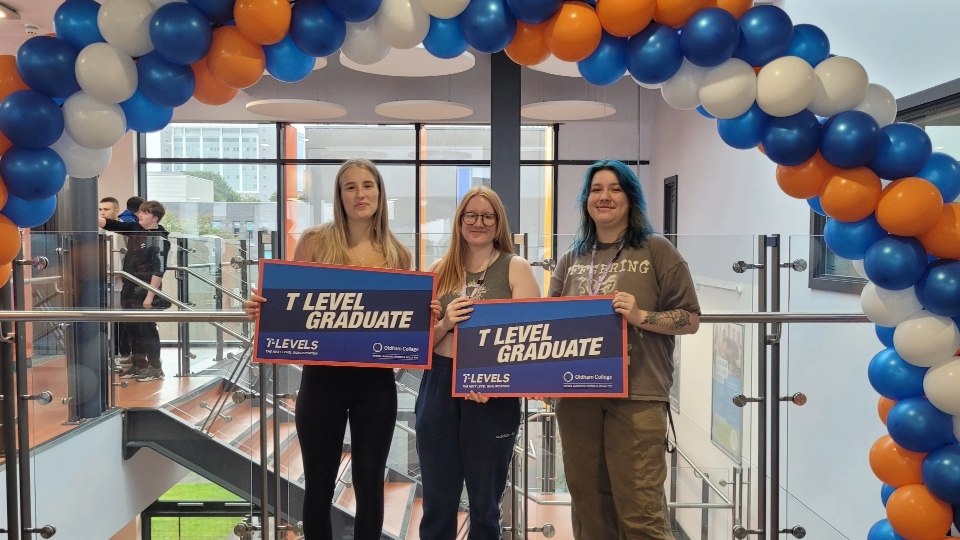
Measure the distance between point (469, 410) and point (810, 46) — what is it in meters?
1.48

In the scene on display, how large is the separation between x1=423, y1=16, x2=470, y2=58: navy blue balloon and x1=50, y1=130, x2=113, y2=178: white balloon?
1.06 metres

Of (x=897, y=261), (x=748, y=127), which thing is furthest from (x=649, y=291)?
(x=897, y=261)

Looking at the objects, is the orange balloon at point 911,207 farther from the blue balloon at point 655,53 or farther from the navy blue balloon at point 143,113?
the navy blue balloon at point 143,113

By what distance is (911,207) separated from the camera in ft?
6.38

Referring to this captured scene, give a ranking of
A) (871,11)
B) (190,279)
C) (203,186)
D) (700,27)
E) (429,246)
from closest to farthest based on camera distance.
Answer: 1. (700,27)
2. (429,246)
3. (190,279)
4. (871,11)
5. (203,186)

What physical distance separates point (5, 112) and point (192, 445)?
3.49 metres

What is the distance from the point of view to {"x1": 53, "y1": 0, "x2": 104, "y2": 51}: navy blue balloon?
2059 millimetres

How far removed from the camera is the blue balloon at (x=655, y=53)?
2025mm

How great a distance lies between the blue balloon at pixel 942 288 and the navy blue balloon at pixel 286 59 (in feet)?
6.37

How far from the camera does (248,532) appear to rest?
2.83 metres

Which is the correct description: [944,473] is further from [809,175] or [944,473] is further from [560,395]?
[560,395]

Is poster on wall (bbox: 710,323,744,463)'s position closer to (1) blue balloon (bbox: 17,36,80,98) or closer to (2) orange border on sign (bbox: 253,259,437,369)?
(2) orange border on sign (bbox: 253,259,437,369)

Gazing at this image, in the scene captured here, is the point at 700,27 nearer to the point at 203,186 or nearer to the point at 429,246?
the point at 429,246

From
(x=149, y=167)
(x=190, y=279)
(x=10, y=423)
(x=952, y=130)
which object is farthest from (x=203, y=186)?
(x=952, y=130)
